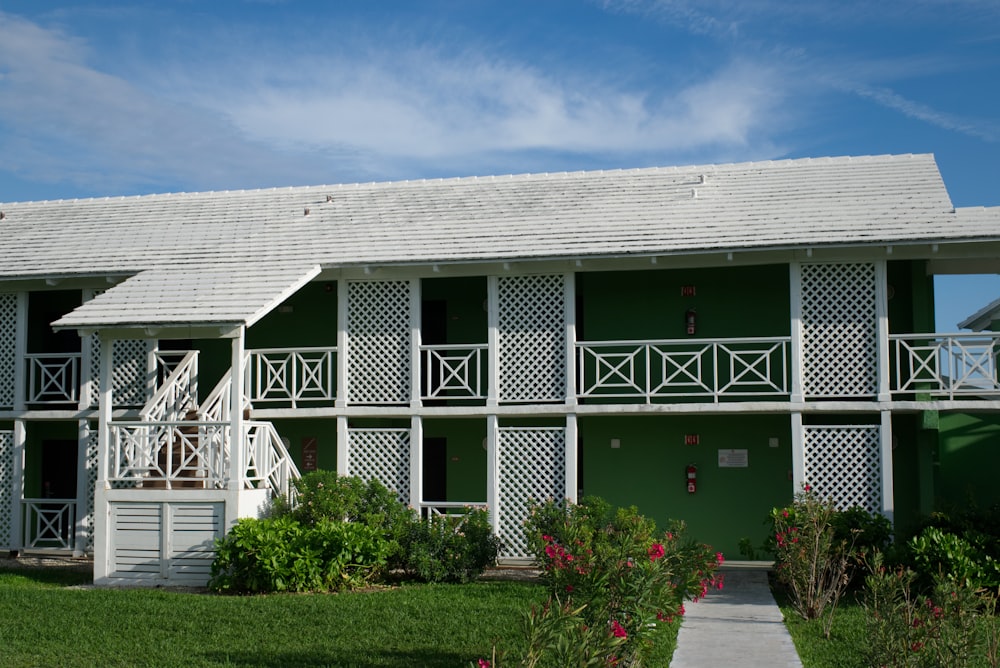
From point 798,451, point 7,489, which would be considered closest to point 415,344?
point 798,451

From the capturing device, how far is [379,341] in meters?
18.0

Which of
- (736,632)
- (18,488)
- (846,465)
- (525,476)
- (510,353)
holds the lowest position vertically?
(736,632)

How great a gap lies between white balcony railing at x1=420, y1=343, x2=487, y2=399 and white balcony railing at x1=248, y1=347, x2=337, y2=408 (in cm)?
162

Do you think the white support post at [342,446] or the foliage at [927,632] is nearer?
the foliage at [927,632]

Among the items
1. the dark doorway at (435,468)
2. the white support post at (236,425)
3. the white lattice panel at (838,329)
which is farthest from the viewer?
the dark doorway at (435,468)

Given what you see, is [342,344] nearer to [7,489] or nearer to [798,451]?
[7,489]

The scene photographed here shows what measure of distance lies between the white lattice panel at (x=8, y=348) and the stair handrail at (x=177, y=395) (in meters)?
2.77

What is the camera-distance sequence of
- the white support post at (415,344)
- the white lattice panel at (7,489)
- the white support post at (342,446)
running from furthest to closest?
the white lattice panel at (7,489)
the white support post at (342,446)
the white support post at (415,344)

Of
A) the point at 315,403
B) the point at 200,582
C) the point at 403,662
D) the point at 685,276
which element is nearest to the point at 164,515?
the point at 200,582

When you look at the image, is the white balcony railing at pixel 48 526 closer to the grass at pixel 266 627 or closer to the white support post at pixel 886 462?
the grass at pixel 266 627

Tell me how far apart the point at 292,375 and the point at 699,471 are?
7.09 metres

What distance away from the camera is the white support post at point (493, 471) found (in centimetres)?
1717

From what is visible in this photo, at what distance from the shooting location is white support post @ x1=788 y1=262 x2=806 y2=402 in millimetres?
16375

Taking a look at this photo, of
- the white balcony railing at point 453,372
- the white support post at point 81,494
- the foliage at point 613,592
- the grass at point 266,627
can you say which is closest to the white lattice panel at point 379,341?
the white balcony railing at point 453,372
